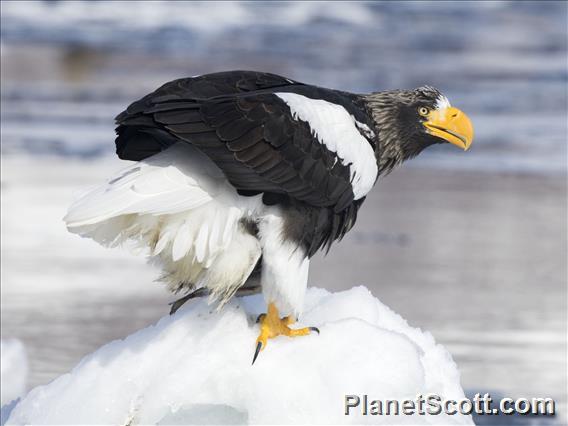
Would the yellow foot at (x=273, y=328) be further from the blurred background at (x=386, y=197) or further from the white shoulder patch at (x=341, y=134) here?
the blurred background at (x=386, y=197)

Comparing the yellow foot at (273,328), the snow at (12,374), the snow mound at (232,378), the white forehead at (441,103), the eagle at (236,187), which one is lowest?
the snow at (12,374)

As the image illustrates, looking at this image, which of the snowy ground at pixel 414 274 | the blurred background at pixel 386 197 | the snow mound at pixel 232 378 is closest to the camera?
the snow mound at pixel 232 378

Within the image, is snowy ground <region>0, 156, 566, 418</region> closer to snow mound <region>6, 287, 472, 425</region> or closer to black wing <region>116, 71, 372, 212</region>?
snow mound <region>6, 287, 472, 425</region>

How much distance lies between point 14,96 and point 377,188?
19.3 feet

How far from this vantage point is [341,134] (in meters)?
4.59

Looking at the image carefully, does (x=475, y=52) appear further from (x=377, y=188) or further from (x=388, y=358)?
(x=388, y=358)

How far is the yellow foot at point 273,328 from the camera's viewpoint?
4352mm

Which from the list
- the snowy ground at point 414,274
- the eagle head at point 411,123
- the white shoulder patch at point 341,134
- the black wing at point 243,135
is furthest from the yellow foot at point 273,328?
the snowy ground at point 414,274

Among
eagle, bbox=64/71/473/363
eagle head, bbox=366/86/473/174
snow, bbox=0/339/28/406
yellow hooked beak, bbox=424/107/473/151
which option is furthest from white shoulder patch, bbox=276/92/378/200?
snow, bbox=0/339/28/406

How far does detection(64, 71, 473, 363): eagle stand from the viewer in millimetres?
4164

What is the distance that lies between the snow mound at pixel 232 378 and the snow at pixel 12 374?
779 mm

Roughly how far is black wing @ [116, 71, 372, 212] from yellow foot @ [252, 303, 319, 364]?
0.40 meters

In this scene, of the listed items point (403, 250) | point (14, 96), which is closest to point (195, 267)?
point (403, 250)

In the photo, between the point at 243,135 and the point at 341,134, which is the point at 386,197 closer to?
the point at 341,134
